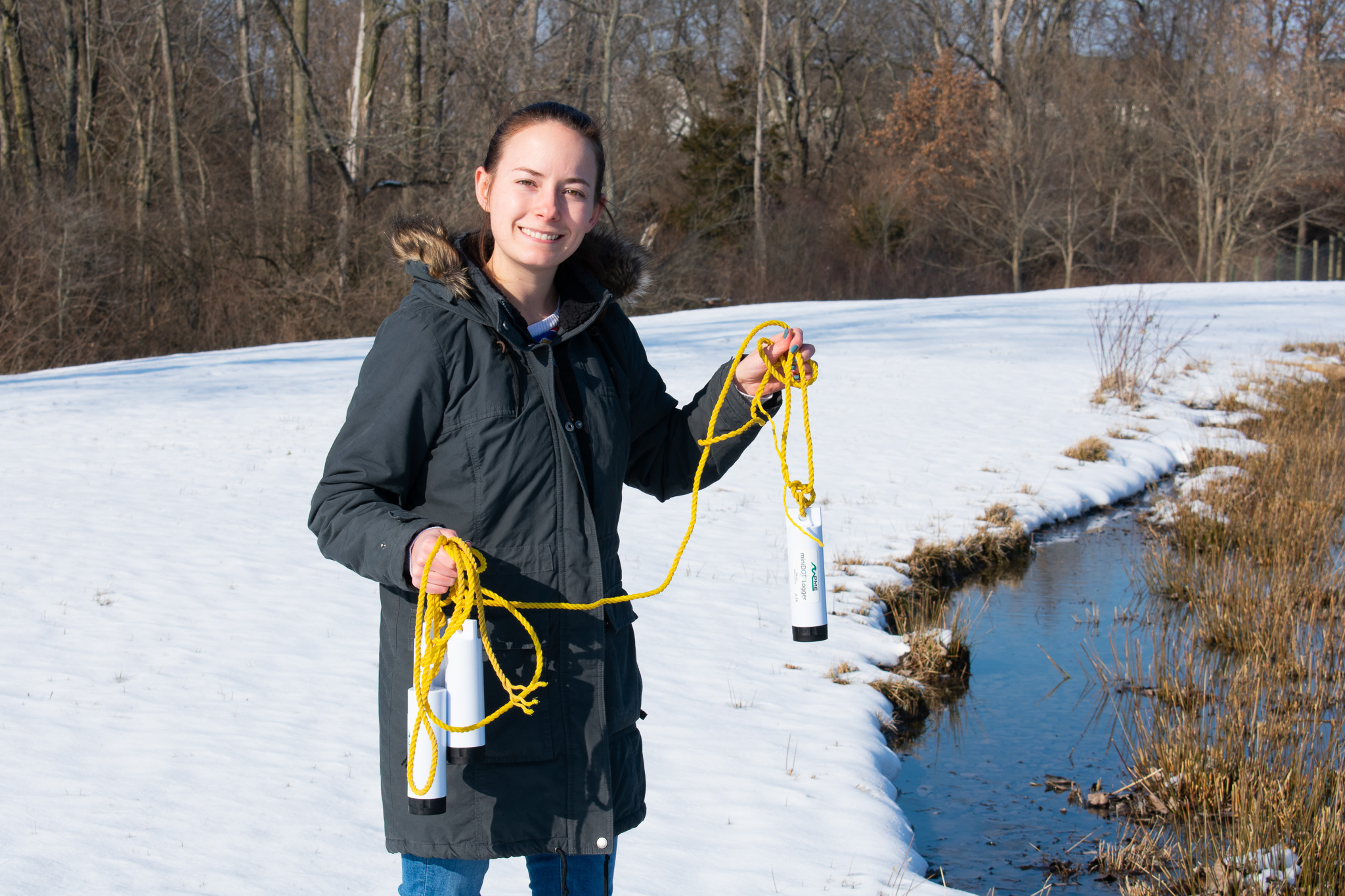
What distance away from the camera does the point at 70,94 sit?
2178 centimetres

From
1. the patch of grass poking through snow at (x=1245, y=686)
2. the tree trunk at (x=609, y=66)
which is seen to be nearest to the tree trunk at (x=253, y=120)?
the tree trunk at (x=609, y=66)

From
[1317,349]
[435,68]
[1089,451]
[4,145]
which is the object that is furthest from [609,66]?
[1089,451]

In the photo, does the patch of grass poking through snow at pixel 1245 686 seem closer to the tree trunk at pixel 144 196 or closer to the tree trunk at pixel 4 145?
the tree trunk at pixel 144 196

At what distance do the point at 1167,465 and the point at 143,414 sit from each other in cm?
→ 958

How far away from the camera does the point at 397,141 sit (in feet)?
73.9

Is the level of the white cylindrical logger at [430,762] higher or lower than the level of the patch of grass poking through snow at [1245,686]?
higher

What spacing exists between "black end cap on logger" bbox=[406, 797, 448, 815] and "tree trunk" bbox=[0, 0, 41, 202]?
73.5 feet

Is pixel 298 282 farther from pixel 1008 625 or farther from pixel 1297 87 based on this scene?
pixel 1297 87

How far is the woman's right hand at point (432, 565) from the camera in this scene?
6.37 feet

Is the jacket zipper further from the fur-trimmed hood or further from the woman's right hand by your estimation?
the woman's right hand

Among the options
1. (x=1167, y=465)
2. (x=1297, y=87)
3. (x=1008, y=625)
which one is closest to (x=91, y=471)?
(x=1008, y=625)

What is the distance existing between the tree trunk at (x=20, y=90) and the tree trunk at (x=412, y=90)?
663 cm

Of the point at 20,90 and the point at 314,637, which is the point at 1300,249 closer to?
the point at 20,90

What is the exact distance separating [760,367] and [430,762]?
1.08 m
